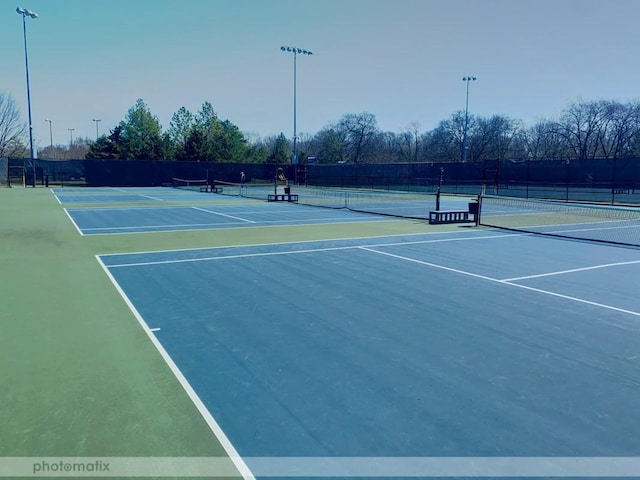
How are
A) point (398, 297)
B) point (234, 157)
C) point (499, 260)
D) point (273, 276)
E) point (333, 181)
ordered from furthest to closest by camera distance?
point (234, 157) → point (333, 181) → point (499, 260) → point (273, 276) → point (398, 297)

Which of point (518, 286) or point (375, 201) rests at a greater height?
point (375, 201)

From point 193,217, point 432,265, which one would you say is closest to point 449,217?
point 432,265

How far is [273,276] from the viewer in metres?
7.95

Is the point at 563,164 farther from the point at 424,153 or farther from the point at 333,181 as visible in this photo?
the point at 424,153

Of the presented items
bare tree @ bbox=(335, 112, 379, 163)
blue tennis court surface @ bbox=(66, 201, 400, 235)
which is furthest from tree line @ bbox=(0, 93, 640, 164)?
blue tennis court surface @ bbox=(66, 201, 400, 235)

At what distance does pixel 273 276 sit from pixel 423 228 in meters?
7.73

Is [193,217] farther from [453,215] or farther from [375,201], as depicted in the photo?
[375,201]

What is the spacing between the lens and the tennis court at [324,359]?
10.3ft

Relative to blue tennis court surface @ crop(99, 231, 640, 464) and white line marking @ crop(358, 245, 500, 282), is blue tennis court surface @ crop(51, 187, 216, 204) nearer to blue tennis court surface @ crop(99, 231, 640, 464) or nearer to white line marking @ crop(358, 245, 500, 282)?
white line marking @ crop(358, 245, 500, 282)

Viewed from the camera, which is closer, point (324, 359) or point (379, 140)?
point (324, 359)

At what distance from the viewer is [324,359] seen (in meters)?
4.51

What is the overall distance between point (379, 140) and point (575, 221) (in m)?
60.2

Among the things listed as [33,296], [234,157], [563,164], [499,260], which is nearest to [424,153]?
[234,157]

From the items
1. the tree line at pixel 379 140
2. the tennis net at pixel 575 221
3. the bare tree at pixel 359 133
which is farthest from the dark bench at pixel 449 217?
the bare tree at pixel 359 133
